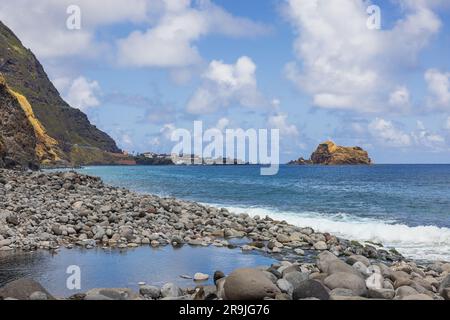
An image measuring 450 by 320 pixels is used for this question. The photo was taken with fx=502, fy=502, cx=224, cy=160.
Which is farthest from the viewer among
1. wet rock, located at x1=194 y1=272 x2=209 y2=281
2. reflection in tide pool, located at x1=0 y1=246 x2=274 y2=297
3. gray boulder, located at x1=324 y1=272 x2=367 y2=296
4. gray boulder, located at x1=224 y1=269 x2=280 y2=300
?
wet rock, located at x1=194 y1=272 x2=209 y2=281

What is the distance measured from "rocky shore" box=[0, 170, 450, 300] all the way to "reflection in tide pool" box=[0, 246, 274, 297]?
0.81 meters

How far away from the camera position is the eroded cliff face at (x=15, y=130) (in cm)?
6406

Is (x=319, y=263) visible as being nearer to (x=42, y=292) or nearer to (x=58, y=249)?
(x=42, y=292)

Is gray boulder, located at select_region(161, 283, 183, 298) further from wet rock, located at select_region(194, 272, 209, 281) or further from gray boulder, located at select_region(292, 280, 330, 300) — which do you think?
gray boulder, located at select_region(292, 280, 330, 300)

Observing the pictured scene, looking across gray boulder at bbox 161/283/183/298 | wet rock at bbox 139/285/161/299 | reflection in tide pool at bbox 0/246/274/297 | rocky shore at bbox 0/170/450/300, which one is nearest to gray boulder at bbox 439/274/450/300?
rocky shore at bbox 0/170/450/300

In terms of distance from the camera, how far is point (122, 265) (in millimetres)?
13961

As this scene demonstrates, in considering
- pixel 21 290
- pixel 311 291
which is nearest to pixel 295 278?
pixel 311 291

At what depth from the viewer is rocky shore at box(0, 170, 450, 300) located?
31.4ft

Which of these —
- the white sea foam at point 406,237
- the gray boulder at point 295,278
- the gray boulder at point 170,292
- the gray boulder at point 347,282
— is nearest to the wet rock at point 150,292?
the gray boulder at point 170,292

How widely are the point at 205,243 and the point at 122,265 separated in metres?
4.58

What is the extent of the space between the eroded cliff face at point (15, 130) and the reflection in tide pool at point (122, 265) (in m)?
51.2

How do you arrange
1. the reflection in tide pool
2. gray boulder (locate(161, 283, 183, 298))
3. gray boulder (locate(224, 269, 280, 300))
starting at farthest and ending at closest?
1. the reflection in tide pool
2. gray boulder (locate(161, 283, 183, 298))
3. gray boulder (locate(224, 269, 280, 300))
